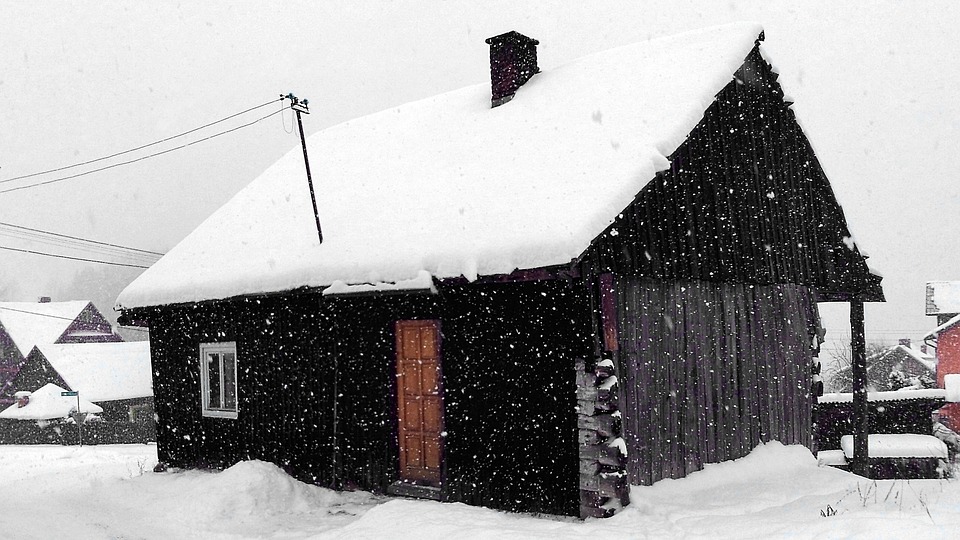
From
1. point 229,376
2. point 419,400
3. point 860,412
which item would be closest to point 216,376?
point 229,376

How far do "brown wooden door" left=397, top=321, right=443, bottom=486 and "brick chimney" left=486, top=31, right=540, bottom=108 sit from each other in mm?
4282

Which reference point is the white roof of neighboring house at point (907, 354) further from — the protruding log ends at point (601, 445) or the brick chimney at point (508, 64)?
the protruding log ends at point (601, 445)

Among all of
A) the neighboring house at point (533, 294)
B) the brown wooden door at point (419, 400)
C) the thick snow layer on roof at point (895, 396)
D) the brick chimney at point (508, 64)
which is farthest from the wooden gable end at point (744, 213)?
the brick chimney at point (508, 64)

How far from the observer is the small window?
12000 mm

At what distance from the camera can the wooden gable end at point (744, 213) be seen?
8547 mm

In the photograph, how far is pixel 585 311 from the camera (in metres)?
7.95

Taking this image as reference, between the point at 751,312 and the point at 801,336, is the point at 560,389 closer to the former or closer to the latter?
the point at 751,312

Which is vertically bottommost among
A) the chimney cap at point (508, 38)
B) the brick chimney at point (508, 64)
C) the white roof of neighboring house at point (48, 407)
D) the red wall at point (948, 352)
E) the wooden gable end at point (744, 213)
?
the white roof of neighboring house at point (48, 407)

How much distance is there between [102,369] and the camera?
37406 mm

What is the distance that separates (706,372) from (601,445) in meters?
2.40

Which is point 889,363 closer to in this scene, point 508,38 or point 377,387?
point 508,38

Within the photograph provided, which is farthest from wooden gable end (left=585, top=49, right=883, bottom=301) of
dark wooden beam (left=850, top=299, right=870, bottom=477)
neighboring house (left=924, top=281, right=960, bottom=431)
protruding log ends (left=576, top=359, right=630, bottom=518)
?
neighboring house (left=924, top=281, right=960, bottom=431)

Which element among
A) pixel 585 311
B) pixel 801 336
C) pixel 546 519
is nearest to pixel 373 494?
pixel 546 519

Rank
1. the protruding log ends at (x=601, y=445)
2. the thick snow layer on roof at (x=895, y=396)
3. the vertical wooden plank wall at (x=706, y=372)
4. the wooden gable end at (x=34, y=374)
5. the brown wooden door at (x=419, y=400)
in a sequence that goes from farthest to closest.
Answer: the wooden gable end at (x=34, y=374) < the thick snow layer on roof at (x=895, y=396) < the brown wooden door at (x=419, y=400) < the vertical wooden plank wall at (x=706, y=372) < the protruding log ends at (x=601, y=445)
